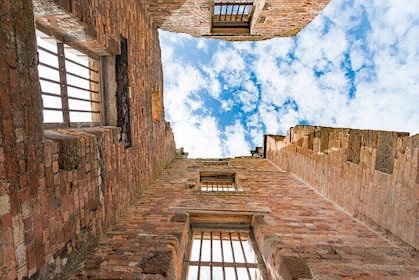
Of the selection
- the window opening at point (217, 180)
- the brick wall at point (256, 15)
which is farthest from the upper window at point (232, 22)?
the window opening at point (217, 180)

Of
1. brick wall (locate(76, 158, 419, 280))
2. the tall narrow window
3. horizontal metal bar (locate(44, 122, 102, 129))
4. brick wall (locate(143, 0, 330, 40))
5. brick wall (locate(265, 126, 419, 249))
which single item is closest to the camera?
brick wall (locate(76, 158, 419, 280))

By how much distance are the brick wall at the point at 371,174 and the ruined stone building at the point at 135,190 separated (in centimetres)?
2

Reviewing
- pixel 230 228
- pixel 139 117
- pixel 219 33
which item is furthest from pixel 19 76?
pixel 219 33

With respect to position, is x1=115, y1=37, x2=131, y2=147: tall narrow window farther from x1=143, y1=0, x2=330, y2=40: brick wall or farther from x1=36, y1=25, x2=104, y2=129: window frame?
x1=143, y1=0, x2=330, y2=40: brick wall

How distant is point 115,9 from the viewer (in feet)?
14.8

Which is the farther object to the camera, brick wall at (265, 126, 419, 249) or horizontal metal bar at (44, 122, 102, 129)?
brick wall at (265, 126, 419, 249)

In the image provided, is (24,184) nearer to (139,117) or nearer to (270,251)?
(270,251)

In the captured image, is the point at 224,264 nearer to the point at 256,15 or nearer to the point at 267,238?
the point at 267,238

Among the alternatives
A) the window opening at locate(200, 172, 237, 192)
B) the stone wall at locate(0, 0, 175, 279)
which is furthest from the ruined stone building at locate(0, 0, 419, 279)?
the window opening at locate(200, 172, 237, 192)

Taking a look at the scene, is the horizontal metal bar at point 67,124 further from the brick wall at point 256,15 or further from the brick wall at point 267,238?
the brick wall at point 256,15

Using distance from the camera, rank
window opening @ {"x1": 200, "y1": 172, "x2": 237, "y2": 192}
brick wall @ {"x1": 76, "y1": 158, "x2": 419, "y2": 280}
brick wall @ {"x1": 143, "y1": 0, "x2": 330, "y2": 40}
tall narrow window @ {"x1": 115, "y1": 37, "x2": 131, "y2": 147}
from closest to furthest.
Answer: brick wall @ {"x1": 76, "y1": 158, "x2": 419, "y2": 280} → tall narrow window @ {"x1": 115, "y1": 37, "x2": 131, "y2": 147} → brick wall @ {"x1": 143, "y1": 0, "x2": 330, "y2": 40} → window opening @ {"x1": 200, "y1": 172, "x2": 237, "y2": 192}

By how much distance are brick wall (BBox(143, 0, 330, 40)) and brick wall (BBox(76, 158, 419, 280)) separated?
16.9 feet

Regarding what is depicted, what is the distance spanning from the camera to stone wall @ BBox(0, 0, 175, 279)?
2.11 metres

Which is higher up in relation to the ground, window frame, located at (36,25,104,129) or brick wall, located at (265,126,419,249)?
window frame, located at (36,25,104,129)
